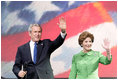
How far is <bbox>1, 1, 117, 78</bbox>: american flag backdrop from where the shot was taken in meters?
4.27

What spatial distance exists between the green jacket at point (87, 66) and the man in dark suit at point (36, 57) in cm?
43

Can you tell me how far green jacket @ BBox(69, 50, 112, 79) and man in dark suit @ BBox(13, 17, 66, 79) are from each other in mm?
431

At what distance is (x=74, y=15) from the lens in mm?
4375

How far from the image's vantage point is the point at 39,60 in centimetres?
349

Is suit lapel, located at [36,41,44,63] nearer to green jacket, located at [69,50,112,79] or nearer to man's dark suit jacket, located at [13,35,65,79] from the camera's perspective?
man's dark suit jacket, located at [13,35,65,79]

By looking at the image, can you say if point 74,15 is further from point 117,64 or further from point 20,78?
point 20,78

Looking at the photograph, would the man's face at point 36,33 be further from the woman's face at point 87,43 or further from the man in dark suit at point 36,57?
the woman's face at point 87,43

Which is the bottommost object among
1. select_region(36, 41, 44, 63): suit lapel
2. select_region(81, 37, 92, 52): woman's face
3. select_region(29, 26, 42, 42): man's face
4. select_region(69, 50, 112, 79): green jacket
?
select_region(69, 50, 112, 79): green jacket

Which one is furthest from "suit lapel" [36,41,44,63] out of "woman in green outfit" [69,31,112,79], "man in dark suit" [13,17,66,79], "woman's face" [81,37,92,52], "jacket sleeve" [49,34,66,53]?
"woman's face" [81,37,92,52]

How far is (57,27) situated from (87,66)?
1.40 metres

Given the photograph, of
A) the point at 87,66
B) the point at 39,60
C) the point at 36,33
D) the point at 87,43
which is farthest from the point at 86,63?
the point at 36,33

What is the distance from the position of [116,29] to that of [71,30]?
809mm

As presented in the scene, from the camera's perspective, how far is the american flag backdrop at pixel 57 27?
4.27m

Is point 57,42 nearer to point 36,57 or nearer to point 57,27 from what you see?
point 36,57
